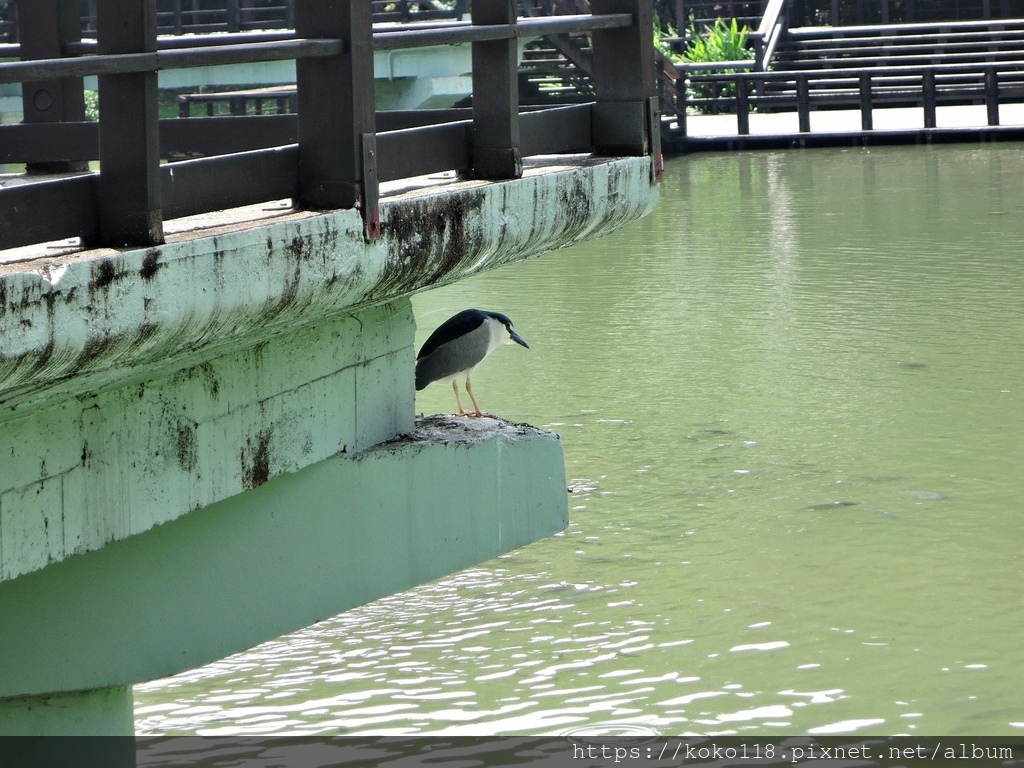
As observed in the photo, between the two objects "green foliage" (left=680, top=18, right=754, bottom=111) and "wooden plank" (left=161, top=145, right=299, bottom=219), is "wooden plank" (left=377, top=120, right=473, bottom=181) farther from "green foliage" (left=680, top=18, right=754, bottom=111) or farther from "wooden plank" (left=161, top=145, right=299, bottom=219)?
"green foliage" (left=680, top=18, right=754, bottom=111)

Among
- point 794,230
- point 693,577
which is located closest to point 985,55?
point 794,230

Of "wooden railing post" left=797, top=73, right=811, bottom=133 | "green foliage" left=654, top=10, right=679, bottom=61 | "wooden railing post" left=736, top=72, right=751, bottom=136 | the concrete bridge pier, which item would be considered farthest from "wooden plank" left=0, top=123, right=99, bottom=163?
"green foliage" left=654, top=10, right=679, bottom=61

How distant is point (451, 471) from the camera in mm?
3994

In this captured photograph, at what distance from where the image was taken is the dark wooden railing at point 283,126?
112 inches

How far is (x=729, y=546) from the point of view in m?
6.57

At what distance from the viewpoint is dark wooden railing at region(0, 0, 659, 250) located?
9.30 ft

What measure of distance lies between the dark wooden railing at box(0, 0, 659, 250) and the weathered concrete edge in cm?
10

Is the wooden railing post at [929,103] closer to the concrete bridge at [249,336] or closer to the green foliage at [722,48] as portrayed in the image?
the green foliage at [722,48]

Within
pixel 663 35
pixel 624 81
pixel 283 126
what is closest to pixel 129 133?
pixel 283 126

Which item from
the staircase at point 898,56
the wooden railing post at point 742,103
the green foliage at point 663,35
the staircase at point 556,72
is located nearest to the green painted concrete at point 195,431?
the wooden railing post at point 742,103

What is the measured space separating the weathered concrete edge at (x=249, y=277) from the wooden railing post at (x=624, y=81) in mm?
240

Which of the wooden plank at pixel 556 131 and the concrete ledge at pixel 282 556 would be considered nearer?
the concrete ledge at pixel 282 556

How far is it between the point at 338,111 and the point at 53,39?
110 centimetres

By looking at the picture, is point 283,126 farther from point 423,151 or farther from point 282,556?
point 282,556
